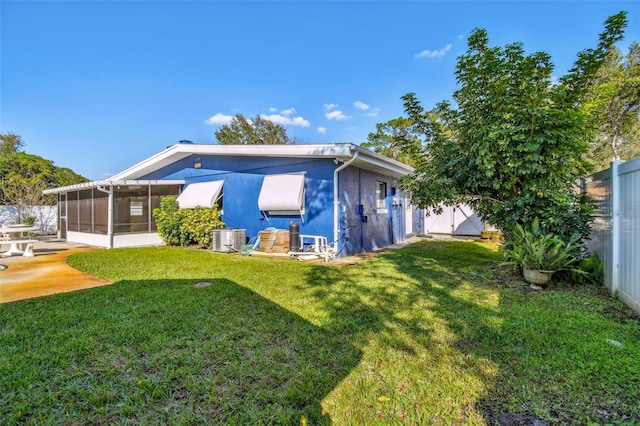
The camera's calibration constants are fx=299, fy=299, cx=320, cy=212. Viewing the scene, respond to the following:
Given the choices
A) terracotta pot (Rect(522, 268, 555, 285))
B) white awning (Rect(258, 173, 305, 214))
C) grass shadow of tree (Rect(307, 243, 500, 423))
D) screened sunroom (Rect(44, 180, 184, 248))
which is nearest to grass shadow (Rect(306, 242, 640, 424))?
grass shadow of tree (Rect(307, 243, 500, 423))

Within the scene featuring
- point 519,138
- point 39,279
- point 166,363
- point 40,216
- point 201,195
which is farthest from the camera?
point 40,216

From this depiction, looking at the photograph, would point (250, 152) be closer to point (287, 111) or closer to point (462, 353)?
point (462, 353)

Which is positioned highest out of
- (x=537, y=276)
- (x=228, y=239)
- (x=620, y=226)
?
(x=620, y=226)

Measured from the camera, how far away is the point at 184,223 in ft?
43.9

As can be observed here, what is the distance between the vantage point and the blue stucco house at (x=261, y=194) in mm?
10383

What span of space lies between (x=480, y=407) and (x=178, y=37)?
50.3 ft

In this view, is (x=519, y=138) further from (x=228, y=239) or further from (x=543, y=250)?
(x=228, y=239)

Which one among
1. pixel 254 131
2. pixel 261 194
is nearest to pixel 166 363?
pixel 261 194

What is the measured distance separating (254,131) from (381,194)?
105 ft

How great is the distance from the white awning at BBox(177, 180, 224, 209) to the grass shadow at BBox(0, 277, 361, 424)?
7749mm

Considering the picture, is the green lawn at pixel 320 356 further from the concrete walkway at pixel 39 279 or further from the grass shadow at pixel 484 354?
the concrete walkway at pixel 39 279

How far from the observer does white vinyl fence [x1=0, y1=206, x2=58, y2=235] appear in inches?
801

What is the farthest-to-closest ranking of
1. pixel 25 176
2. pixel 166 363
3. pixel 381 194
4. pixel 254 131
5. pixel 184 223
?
pixel 254 131 < pixel 25 176 < pixel 381 194 < pixel 184 223 < pixel 166 363

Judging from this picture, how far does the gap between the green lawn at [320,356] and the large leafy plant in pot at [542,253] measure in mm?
422
